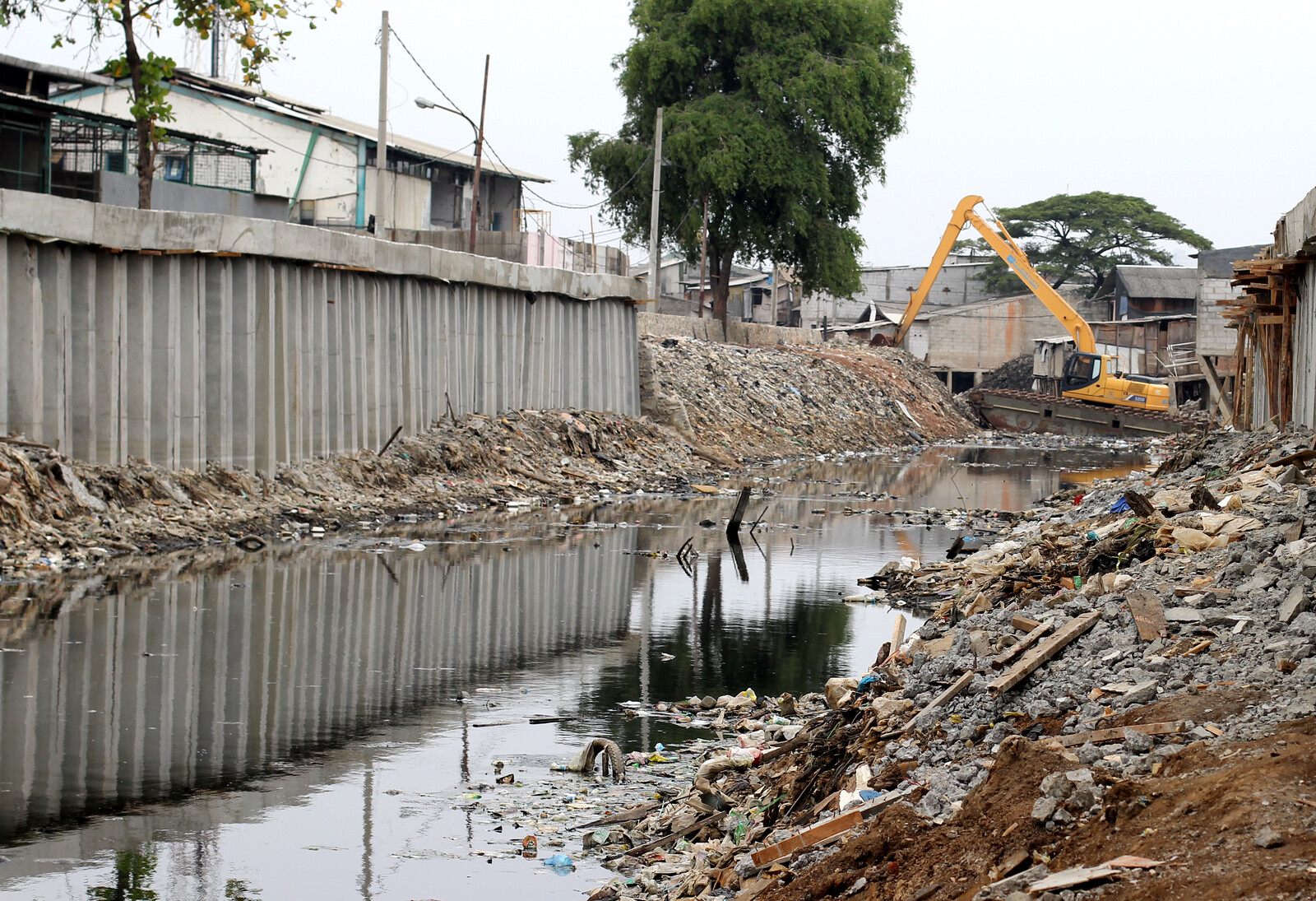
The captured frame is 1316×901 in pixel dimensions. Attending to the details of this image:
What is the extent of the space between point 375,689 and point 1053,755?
17.8 feet

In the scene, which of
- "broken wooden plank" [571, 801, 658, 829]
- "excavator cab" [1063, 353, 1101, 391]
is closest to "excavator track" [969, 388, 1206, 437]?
"excavator cab" [1063, 353, 1101, 391]

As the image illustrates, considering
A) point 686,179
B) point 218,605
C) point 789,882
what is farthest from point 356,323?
point 686,179

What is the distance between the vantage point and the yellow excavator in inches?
1641

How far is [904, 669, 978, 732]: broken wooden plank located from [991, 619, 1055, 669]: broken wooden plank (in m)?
0.15

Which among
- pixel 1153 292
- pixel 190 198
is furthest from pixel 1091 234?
pixel 190 198

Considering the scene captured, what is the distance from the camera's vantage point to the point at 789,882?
16.9ft

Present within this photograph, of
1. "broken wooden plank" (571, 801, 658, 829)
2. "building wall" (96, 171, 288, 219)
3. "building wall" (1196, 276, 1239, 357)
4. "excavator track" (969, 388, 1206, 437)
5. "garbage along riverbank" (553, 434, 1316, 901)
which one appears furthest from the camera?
"excavator track" (969, 388, 1206, 437)

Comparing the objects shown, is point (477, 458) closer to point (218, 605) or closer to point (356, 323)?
point (356, 323)

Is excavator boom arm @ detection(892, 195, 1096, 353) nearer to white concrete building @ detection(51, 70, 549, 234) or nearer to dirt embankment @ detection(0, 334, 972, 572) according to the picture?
dirt embankment @ detection(0, 334, 972, 572)

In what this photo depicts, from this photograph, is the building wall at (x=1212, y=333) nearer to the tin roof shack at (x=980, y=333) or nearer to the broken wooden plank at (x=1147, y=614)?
the tin roof shack at (x=980, y=333)

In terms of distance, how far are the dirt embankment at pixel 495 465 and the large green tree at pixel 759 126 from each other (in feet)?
13.1

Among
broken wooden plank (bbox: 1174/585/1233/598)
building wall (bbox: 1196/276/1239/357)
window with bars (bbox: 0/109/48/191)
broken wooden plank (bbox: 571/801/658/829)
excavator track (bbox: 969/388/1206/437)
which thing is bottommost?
broken wooden plank (bbox: 571/801/658/829)

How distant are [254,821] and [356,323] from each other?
537 inches

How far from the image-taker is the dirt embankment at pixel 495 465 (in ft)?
44.8
